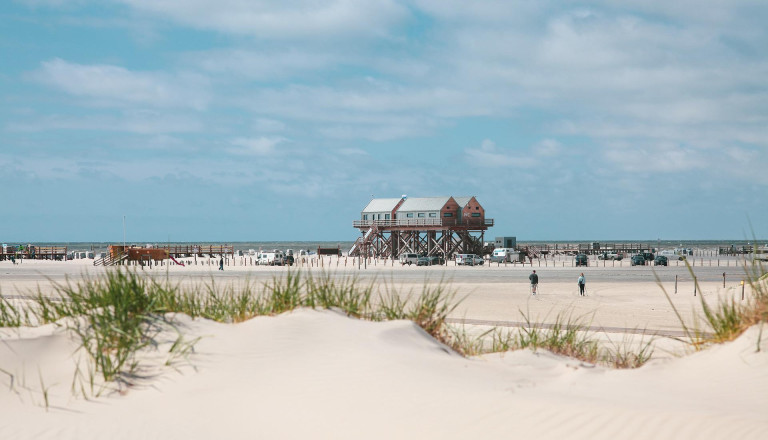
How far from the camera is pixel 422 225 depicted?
284 ft

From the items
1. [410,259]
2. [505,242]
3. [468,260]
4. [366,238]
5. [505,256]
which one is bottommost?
[468,260]

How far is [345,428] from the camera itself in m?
6.67

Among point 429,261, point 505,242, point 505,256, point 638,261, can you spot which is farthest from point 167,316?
point 505,242

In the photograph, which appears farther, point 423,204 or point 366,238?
point 366,238

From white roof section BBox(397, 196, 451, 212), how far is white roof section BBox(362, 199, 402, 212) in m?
1.37

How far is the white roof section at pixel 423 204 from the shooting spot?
287 feet

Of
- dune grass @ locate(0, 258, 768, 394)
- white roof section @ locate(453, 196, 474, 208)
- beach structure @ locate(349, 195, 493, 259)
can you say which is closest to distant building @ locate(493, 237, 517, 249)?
beach structure @ locate(349, 195, 493, 259)

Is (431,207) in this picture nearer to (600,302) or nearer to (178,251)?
(178,251)

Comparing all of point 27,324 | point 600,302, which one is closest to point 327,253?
point 600,302

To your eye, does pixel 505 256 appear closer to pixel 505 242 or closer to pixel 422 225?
pixel 505 242

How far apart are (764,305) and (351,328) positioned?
5.42 m

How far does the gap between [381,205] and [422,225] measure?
9078mm

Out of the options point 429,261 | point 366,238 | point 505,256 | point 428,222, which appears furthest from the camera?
point 366,238

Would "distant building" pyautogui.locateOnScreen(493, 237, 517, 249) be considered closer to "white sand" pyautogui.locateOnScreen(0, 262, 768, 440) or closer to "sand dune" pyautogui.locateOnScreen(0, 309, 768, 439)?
"white sand" pyautogui.locateOnScreen(0, 262, 768, 440)
